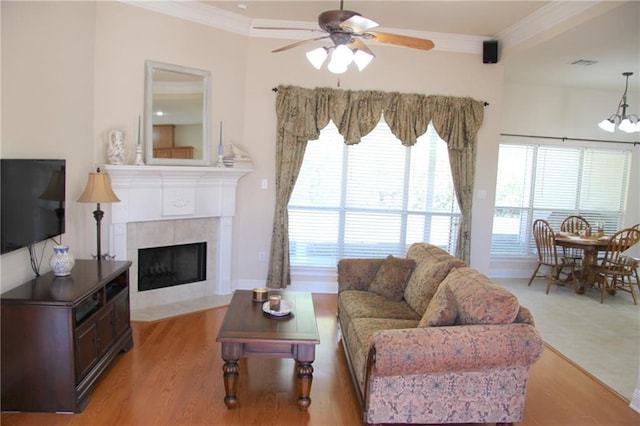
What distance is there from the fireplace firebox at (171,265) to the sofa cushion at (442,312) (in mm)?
3042

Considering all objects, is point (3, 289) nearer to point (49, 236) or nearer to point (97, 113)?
point (49, 236)

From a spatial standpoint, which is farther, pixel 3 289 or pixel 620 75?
pixel 620 75

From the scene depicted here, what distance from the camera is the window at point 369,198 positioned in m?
5.30

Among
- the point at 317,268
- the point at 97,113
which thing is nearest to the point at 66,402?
the point at 97,113

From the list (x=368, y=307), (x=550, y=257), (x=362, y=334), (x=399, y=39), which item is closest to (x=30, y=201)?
(x=362, y=334)

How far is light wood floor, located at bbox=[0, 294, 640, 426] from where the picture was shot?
2709mm

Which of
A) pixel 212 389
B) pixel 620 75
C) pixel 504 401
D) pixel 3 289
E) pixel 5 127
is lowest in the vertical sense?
pixel 212 389

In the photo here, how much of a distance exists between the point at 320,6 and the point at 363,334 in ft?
10.3

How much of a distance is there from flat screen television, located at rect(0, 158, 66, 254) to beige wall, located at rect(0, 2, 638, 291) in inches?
5.7

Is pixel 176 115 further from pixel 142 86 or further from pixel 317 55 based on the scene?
pixel 317 55

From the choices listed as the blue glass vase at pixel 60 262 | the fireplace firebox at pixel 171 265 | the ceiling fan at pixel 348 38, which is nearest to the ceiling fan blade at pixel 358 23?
the ceiling fan at pixel 348 38

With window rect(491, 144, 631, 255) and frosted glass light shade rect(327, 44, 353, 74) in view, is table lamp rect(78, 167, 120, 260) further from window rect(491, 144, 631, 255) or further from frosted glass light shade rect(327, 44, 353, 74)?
window rect(491, 144, 631, 255)

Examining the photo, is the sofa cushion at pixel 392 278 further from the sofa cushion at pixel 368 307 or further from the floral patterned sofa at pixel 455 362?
the floral patterned sofa at pixel 455 362

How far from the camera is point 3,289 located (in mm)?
2793
